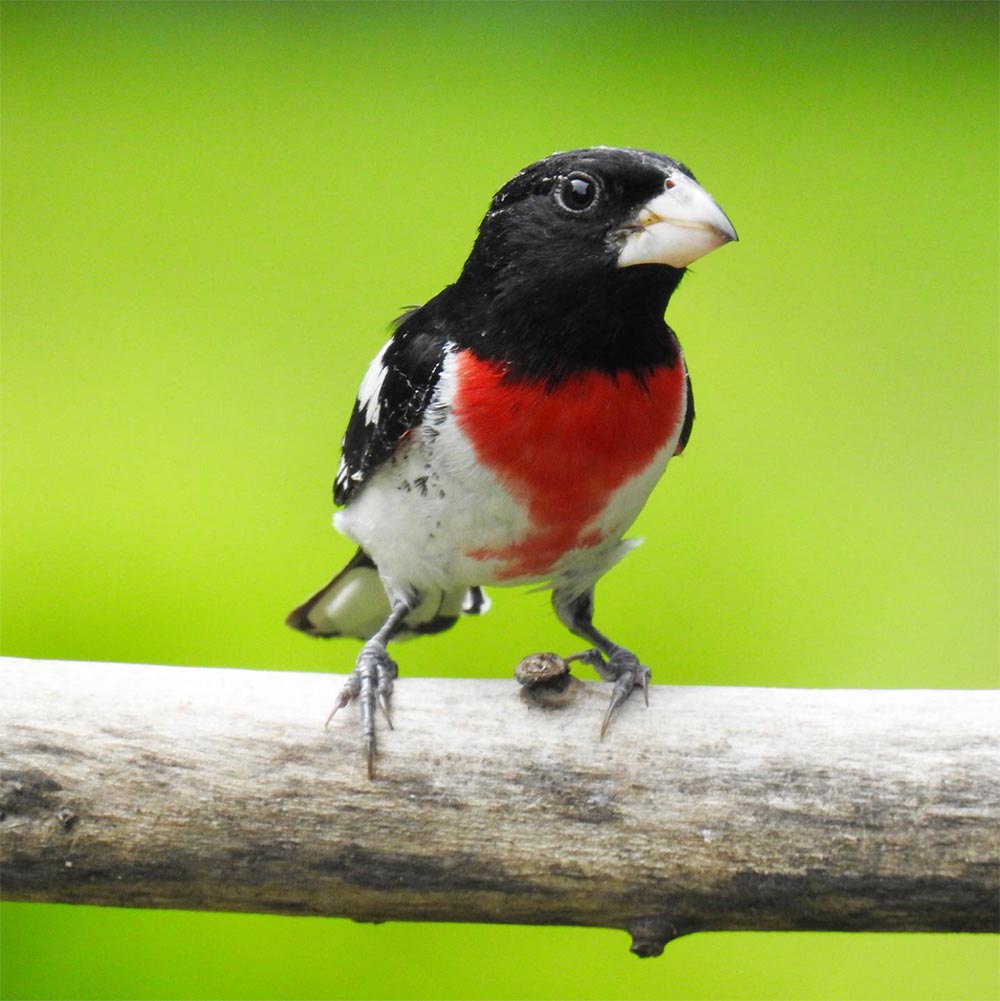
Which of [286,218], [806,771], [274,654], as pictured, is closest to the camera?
[806,771]

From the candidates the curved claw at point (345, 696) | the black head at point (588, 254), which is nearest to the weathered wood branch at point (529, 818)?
the curved claw at point (345, 696)

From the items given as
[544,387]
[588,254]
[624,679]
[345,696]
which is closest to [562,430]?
[544,387]

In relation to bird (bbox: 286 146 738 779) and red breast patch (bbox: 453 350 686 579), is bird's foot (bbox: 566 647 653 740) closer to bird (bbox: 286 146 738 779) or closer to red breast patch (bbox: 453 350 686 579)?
bird (bbox: 286 146 738 779)

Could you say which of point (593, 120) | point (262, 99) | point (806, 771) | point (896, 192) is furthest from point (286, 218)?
point (806, 771)

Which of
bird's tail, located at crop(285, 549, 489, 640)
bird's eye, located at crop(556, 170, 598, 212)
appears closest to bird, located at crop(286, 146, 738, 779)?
bird's eye, located at crop(556, 170, 598, 212)

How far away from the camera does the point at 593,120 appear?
3.89 m

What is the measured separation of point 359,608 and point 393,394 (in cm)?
60

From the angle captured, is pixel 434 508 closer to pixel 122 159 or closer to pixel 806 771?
pixel 806 771

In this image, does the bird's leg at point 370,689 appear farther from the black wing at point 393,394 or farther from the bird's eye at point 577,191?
the bird's eye at point 577,191

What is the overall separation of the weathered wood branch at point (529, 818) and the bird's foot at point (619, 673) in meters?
0.06

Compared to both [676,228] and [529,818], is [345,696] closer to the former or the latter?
[529,818]

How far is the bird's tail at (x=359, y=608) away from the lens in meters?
2.45

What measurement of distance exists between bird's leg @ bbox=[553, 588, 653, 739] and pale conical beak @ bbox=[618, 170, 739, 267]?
61 cm

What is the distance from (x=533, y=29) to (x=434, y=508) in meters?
2.51
